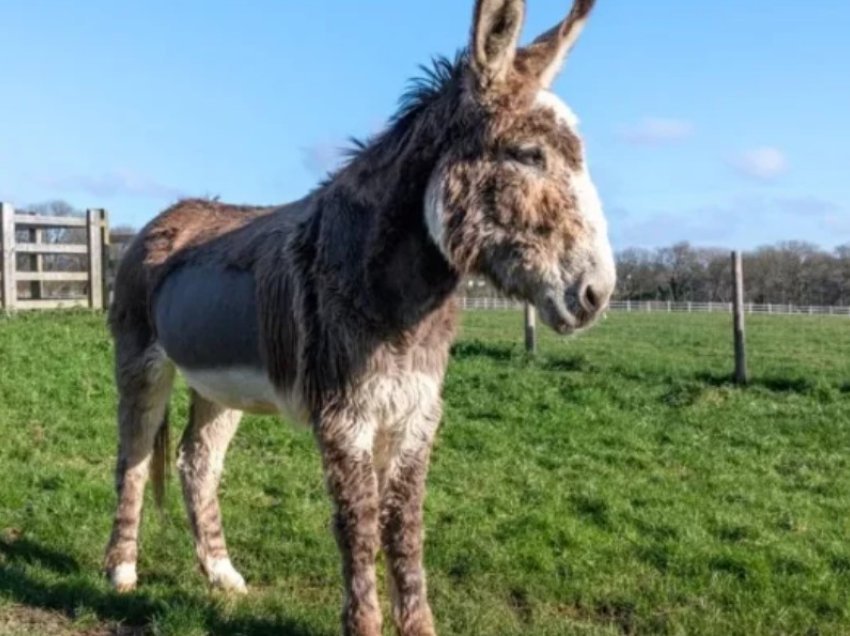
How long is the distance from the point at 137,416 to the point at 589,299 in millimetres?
3294

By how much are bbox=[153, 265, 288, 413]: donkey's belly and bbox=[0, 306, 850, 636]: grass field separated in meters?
1.06

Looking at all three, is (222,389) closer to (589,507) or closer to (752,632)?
(752,632)

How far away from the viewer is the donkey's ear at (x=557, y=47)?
387 cm

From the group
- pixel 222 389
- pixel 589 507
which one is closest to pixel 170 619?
pixel 222 389

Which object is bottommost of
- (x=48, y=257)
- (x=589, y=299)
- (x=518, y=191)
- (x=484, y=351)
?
(x=484, y=351)

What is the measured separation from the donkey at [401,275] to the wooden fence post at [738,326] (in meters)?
8.96

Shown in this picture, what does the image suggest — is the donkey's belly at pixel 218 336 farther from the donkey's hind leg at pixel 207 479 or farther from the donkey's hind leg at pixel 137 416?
the donkey's hind leg at pixel 207 479

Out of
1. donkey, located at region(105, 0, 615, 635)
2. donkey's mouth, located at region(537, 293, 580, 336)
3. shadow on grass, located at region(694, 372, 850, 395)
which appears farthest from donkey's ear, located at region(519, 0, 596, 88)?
shadow on grass, located at region(694, 372, 850, 395)

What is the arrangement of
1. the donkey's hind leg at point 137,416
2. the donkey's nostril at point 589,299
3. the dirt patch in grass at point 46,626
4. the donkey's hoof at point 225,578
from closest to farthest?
the donkey's nostril at point 589,299
the dirt patch in grass at point 46,626
the donkey's hoof at point 225,578
the donkey's hind leg at point 137,416

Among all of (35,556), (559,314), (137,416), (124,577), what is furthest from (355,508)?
(35,556)

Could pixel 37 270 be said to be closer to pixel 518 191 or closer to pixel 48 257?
pixel 48 257

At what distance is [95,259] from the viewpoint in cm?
1845

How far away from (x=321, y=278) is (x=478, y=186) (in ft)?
2.86

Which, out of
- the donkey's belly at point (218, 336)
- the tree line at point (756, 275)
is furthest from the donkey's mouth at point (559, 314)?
the tree line at point (756, 275)
